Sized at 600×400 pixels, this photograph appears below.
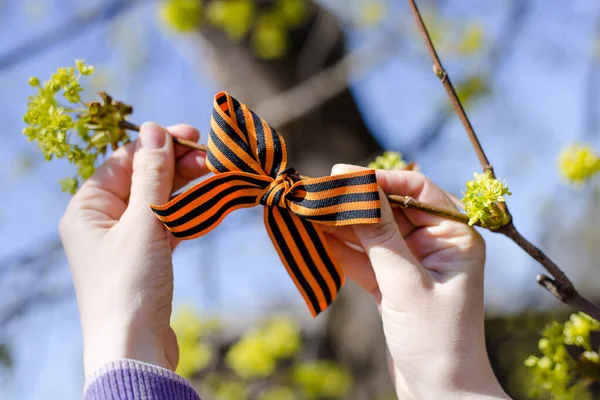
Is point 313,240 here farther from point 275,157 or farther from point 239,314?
point 239,314

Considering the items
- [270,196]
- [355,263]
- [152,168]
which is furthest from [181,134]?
[355,263]

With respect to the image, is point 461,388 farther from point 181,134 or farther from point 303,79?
point 303,79

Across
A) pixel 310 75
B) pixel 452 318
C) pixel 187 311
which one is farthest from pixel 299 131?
pixel 452 318

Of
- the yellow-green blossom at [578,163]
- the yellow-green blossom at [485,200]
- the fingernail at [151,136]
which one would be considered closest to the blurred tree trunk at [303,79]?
the yellow-green blossom at [578,163]

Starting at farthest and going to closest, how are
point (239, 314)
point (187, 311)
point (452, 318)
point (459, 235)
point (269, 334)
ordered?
point (239, 314) → point (187, 311) → point (269, 334) → point (459, 235) → point (452, 318)

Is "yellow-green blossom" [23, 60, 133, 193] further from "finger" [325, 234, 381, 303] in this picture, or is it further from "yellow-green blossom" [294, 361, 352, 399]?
"yellow-green blossom" [294, 361, 352, 399]
